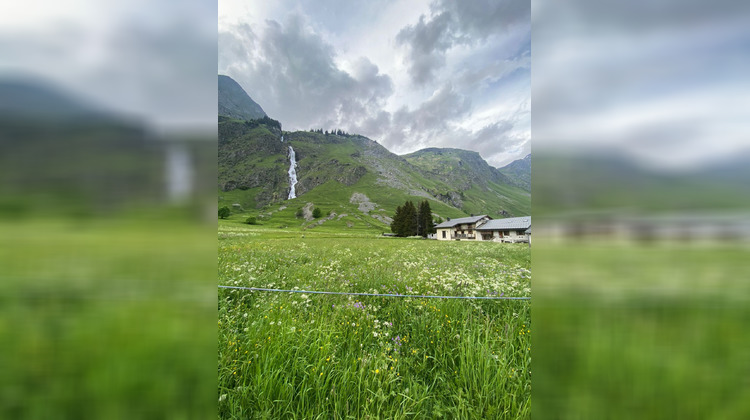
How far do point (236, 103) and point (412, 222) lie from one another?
123 inches

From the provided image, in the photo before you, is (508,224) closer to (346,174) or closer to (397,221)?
(397,221)

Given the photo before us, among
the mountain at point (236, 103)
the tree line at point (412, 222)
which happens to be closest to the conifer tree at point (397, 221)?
the tree line at point (412, 222)

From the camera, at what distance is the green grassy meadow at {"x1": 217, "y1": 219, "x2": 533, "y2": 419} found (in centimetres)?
127

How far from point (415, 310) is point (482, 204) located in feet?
6.50

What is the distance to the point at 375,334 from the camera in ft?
5.52

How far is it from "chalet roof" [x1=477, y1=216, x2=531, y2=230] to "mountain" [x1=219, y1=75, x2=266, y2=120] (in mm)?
3580

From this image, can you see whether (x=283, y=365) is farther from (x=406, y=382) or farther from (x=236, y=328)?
(x=406, y=382)

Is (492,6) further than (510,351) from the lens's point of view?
Yes

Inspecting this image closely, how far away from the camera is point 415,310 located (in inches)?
82.0
